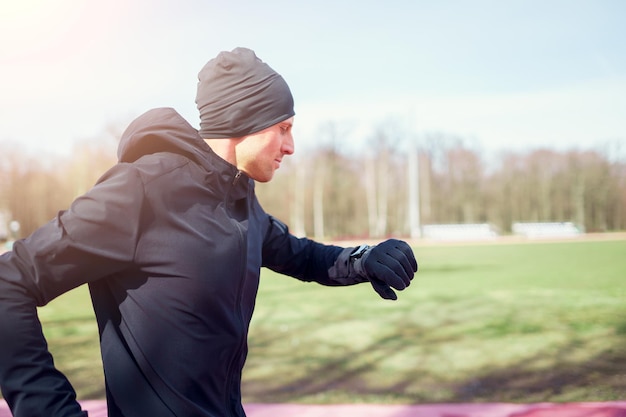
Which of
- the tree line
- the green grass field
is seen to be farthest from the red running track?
the tree line

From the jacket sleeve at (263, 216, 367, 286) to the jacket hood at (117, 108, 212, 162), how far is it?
53 centimetres

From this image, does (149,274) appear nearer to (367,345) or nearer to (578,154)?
(367,345)

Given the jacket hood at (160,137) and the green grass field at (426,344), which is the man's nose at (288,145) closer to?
the jacket hood at (160,137)

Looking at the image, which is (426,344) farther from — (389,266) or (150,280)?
(150,280)

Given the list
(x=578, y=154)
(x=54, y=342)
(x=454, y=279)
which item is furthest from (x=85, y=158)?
(x=578, y=154)

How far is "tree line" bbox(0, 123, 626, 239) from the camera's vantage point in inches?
1917

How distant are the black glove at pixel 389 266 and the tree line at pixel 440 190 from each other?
143 feet

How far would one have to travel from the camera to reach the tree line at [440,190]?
160 ft

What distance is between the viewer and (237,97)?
159cm

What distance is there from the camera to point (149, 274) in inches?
55.4

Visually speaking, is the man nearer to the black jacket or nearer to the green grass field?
the black jacket

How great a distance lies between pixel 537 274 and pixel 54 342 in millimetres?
11100

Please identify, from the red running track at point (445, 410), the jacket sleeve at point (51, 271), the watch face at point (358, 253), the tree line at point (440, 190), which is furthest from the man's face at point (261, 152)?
the tree line at point (440, 190)

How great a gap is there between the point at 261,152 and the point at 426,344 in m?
5.63
